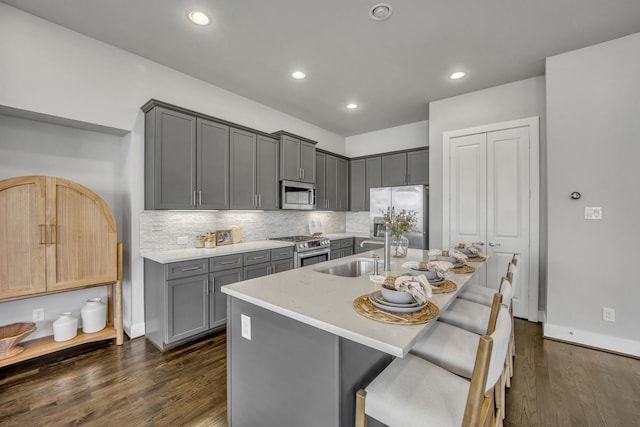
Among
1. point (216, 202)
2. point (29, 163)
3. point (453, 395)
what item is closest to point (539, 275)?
point (453, 395)

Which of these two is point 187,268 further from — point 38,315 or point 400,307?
point 400,307

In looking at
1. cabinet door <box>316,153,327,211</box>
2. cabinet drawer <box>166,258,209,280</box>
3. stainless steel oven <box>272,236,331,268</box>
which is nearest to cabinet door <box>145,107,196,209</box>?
cabinet drawer <box>166,258,209,280</box>

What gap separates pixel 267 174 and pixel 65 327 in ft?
8.66

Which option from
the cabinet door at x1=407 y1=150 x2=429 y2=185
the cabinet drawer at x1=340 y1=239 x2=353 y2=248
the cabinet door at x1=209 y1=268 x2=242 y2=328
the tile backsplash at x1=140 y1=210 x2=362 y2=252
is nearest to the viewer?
the cabinet door at x1=209 y1=268 x2=242 y2=328

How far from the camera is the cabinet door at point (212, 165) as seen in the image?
3.07 meters

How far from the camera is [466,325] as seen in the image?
5.75ft

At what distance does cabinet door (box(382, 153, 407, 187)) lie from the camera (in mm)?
4746

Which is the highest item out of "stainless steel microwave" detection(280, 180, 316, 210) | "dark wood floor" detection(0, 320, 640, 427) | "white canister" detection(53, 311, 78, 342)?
"stainless steel microwave" detection(280, 180, 316, 210)

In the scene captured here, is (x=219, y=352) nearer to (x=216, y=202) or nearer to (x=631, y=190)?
(x=216, y=202)

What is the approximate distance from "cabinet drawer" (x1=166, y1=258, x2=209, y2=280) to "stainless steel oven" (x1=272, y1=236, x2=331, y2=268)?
126 centimetres

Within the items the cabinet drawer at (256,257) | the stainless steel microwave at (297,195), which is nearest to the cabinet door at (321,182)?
the stainless steel microwave at (297,195)

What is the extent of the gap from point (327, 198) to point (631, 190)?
3747mm

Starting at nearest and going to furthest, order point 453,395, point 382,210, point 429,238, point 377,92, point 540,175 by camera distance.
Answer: point 453,395, point 540,175, point 377,92, point 429,238, point 382,210

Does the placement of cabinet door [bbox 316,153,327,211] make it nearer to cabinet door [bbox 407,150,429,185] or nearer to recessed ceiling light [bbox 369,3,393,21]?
cabinet door [bbox 407,150,429,185]
